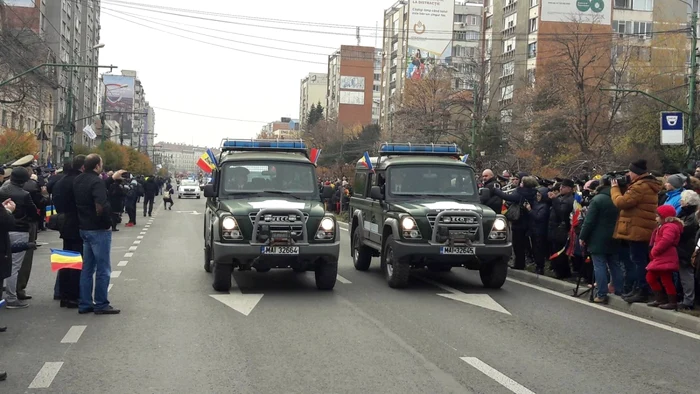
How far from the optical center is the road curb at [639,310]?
9.68 m

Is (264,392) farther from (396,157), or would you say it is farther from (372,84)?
(372,84)

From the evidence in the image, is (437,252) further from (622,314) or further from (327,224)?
(622,314)

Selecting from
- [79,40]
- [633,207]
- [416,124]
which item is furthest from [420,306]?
[79,40]

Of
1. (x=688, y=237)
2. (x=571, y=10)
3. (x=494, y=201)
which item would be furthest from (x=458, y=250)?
(x=571, y=10)

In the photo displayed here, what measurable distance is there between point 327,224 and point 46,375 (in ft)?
19.1

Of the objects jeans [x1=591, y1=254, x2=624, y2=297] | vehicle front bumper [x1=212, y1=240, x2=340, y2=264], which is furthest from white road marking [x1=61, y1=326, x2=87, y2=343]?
jeans [x1=591, y1=254, x2=624, y2=297]

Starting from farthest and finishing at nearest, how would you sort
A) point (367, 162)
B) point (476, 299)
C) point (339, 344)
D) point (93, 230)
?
point (367, 162) < point (476, 299) < point (93, 230) < point (339, 344)

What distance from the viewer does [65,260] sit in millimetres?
9859

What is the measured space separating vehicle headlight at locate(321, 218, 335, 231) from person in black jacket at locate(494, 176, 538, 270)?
362cm

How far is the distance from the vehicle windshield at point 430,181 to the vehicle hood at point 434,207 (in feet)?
1.38

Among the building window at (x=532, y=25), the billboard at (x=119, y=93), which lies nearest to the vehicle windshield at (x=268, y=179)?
the building window at (x=532, y=25)

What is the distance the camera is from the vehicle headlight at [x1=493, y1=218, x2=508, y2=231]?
12.5m

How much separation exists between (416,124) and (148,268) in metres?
42.9

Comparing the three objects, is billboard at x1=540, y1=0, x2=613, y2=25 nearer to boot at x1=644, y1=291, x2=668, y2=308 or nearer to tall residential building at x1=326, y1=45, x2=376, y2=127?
boot at x1=644, y1=291, x2=668, y2=308
